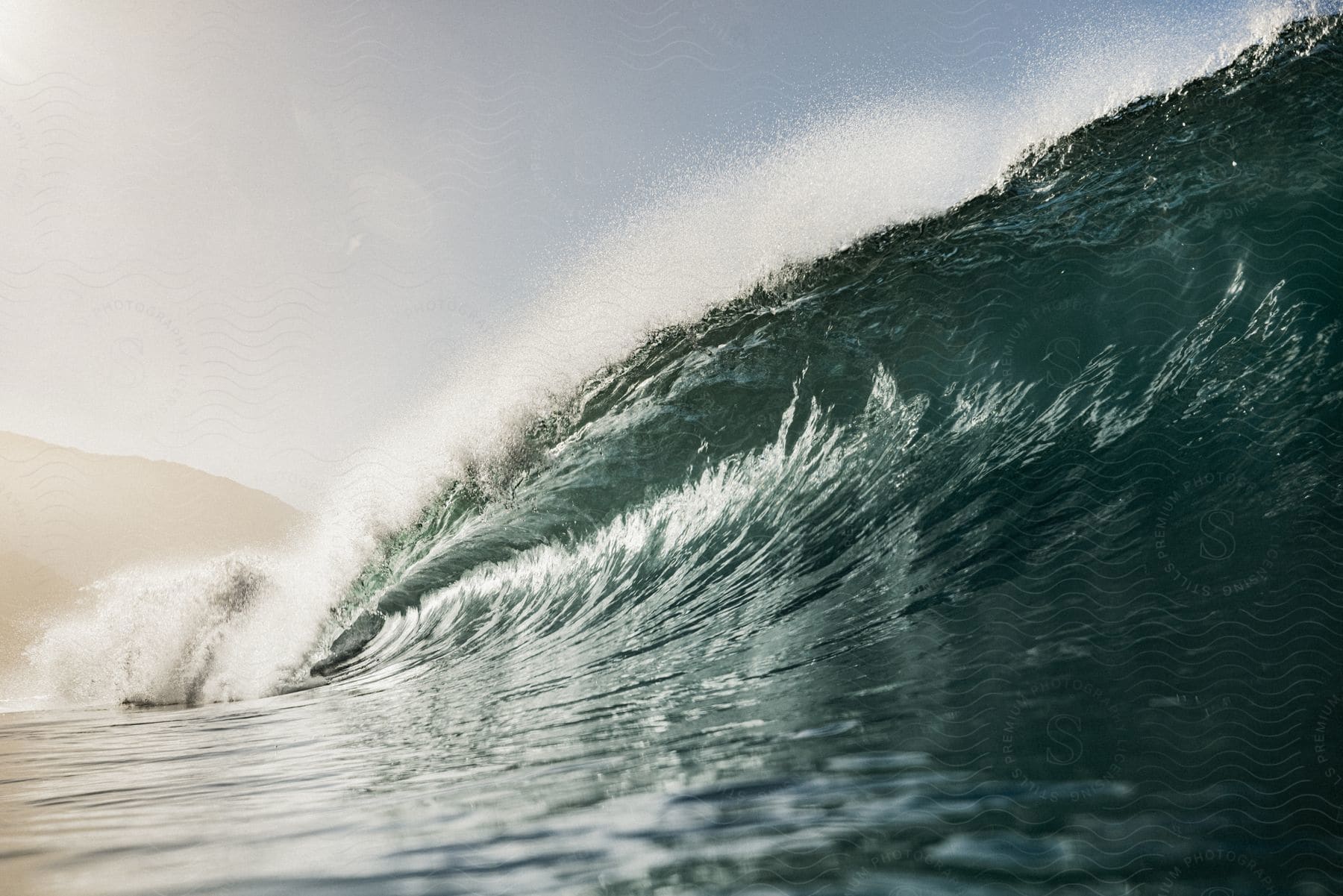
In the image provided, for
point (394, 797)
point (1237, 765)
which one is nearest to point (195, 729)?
point (394, 797)

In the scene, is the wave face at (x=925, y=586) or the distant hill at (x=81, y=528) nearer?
the wave face at (x=925, y=586)

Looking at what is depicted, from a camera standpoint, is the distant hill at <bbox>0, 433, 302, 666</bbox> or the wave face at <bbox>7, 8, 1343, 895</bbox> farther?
the distant hill at <bbox>0, 433, 302, 666</bbox>

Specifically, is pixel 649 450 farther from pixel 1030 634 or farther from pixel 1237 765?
pixel 1237 765

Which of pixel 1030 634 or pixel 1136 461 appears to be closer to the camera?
pixel 1030 634

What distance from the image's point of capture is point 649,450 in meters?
5.99

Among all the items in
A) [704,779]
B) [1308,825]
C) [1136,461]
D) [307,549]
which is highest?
[307,549]

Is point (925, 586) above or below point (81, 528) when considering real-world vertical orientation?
below

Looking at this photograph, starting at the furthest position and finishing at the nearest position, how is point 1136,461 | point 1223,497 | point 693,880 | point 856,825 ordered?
point 1136,461
point 1223,497
point 856,825
point 693,880

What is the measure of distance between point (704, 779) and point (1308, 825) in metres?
1.52

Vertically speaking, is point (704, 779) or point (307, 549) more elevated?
point (307, 549)

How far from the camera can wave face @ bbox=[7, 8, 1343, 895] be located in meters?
1.67

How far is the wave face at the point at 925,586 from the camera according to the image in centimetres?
167

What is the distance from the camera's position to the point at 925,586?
363cm

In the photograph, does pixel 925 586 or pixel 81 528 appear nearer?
pixel 925 586
